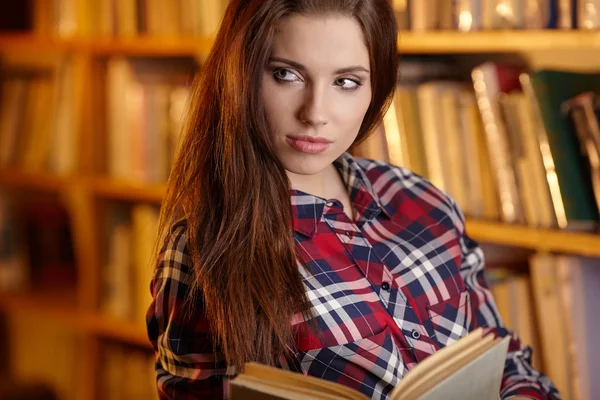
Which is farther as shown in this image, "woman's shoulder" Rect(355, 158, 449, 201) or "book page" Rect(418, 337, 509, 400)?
"woman's shoulder" Rect(355, 158, 449, 201)

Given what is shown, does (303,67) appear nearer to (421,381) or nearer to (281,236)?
(281,236)

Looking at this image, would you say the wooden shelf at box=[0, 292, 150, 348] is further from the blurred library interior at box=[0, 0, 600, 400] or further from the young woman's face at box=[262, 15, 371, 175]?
the young woman's face at box=[262, 15, 371, 175]

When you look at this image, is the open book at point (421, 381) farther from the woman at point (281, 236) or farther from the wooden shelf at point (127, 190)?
the wooden shelf at point (127, 190)

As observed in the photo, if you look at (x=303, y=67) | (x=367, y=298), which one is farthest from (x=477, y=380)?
(x=303, y=67)

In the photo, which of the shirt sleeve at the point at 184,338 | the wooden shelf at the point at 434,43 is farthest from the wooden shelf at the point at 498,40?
the shirt sleeve at the point at 184,338

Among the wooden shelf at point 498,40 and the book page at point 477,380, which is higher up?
the wooden shelf at point 498,40

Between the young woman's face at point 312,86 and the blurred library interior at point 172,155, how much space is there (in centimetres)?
56

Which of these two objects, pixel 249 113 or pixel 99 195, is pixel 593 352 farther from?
pixel 99 195

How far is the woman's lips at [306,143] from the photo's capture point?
101cm

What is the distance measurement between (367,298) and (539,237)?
22.4 inches

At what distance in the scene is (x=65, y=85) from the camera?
229cm

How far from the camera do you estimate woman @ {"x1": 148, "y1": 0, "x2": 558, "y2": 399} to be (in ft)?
3.23

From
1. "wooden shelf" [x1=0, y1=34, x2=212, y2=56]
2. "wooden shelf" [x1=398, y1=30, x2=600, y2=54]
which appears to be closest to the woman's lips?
"wooden shelf" [x1=398, y1=30, x2=600, y2=54]

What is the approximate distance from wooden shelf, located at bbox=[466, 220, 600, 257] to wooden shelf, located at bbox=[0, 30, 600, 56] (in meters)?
0.34
